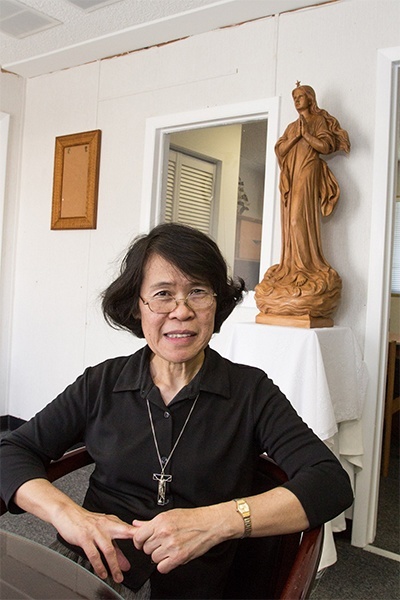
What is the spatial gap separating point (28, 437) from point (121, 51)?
3.03 meters

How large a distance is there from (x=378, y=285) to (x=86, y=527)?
6.26 feet

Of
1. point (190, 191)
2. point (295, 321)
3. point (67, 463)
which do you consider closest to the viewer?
point (67, 463)

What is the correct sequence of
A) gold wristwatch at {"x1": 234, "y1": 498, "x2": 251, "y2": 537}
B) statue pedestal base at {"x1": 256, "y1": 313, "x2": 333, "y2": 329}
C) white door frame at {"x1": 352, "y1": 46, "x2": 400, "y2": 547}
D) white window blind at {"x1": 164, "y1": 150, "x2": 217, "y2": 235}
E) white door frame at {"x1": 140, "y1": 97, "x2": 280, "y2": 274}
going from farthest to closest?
1. white window blind at {"x1": 164, "y1": 150, "x2": 217, "y2": 235}
2. white door frame at {"x1": 140, "y1": 97, "x2": 280, "y2": 274}
3. white door frame at {"x1": 352, "y1": 46, "x2": 400, "y2": 547}
4. statue pedestal base at {"x1": 256, "y1": 313, "x2": 333, "y2": 329}
5. gold wristwatch at {"x1": 234, "y1": 498, "x2": 251, "y2": 537}

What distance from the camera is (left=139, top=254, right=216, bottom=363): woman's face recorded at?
130 cm

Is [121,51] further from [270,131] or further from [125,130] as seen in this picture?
[270,131]

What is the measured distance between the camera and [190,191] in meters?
3.47

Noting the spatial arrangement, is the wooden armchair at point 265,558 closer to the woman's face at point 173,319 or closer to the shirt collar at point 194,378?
the shirt collar at point 194,378

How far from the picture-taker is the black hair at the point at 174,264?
130cm

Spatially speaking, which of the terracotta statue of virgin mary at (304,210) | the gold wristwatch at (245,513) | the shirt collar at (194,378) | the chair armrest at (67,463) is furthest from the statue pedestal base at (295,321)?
the gold wristwatch at (245,513)

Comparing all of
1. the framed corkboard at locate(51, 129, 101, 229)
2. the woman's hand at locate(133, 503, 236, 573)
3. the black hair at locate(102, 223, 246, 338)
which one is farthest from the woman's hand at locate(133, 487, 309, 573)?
the framed corkboard at locate(51, 129, 101, 229)

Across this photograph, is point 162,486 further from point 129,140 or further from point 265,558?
point 129,140

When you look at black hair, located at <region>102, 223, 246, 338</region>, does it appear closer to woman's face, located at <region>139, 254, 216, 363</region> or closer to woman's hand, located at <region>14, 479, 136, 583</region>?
woman's face, located at <region>139, 254, 216, 363</region>

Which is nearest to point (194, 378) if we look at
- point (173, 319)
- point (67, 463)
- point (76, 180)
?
point (173, 319)

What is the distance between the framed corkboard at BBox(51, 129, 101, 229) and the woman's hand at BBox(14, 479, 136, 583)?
283cm
